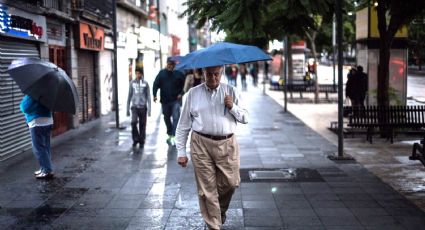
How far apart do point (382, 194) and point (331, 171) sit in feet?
5.51

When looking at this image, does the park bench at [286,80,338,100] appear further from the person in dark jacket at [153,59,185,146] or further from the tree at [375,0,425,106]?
the person in dark jacket at [153,59,185,146]

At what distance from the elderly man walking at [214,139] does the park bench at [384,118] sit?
754 centimetres

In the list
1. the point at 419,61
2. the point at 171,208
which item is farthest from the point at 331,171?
the point at 419,61

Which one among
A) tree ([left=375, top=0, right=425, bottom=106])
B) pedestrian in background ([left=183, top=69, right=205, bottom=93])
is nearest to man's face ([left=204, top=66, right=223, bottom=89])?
tree ([left=375, top=0, right=425, bottom=106])

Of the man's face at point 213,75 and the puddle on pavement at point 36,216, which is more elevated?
the man's face at point 213,75

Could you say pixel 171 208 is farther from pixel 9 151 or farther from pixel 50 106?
pixel 9 151

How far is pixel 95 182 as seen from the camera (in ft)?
28.3

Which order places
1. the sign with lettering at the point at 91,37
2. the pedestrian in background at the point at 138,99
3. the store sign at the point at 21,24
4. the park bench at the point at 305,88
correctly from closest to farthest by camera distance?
1. the store sign at the point at 21,24
2. the pedestrian in background at the point at 138,99
3. the sign with lettering at the point at 91,37
4. the park bench at the point at 305,88

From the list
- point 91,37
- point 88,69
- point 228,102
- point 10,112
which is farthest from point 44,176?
point 88,69

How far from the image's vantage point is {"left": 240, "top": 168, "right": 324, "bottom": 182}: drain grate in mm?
8695

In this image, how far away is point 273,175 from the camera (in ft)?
29.6

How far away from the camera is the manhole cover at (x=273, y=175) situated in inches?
346

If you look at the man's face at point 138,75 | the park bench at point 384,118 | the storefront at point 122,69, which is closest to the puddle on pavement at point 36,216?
the man's face at point 138,75

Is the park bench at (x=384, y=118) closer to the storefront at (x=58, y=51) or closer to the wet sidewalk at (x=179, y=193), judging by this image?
the wet sidewalk at (x=179, y=193)
